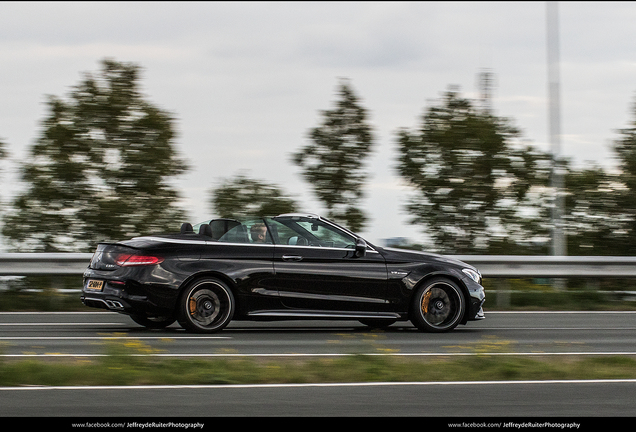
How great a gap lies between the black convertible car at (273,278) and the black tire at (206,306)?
1 cm

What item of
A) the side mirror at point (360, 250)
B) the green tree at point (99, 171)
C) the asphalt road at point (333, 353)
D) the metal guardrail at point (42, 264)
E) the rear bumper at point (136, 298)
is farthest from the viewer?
the green tree at point (99, 171)

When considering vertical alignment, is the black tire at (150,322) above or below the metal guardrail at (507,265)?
below

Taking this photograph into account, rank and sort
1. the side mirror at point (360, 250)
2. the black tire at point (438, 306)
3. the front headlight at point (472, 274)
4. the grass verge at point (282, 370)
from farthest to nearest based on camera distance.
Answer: the front headlight at point (472, 274) < the black tire at point (438, 306) < the side mirror at point (360, 250) < the grass verge at point (282, 370)

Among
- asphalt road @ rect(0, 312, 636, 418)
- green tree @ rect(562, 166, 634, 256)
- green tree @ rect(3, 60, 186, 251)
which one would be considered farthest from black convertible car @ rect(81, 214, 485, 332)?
green tree @ rect(562, 166, 634, 256)

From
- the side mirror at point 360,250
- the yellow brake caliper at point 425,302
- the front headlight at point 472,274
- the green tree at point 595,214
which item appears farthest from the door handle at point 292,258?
the green tree at point 595,214

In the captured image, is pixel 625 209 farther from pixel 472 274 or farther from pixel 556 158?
pixel 472 274

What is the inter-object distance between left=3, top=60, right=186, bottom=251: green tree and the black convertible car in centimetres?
637

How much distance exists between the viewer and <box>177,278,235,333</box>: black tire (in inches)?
420

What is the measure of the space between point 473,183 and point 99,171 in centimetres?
736

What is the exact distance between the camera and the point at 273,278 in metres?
10.9

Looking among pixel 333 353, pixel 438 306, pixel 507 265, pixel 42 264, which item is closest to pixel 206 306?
pixel 333 353

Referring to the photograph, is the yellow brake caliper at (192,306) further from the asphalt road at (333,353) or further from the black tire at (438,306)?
the black tire at (438,306)

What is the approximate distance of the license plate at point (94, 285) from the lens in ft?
35.0
